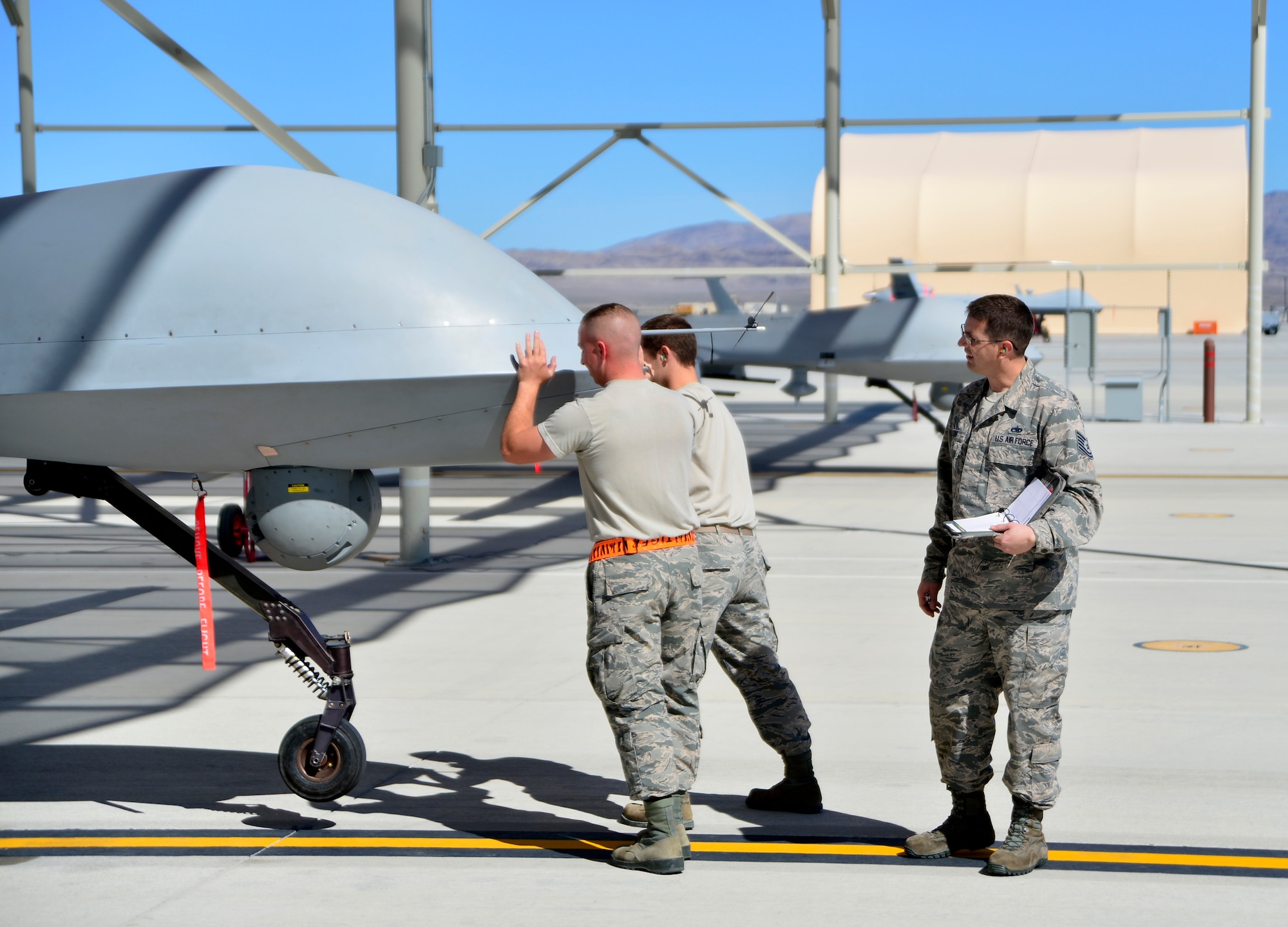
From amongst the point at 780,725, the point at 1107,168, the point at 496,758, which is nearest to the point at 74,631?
the point at 496,758

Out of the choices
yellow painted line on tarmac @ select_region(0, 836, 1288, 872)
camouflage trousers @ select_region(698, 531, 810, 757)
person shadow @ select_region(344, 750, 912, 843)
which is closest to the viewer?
yellow painted line on tarmac @ select_region(0, 836, 1288, 872)

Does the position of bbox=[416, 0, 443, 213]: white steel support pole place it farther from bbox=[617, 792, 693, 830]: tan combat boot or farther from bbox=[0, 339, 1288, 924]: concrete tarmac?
bbox=[617, 792, 693, 830]: tan combat boot

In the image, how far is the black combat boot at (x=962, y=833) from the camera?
548cm

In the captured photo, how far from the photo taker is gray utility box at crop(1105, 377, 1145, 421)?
2834 cm

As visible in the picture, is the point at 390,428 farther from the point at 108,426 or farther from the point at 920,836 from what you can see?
the point at 920,836

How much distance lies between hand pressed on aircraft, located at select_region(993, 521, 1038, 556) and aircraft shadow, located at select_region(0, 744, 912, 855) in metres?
1.41

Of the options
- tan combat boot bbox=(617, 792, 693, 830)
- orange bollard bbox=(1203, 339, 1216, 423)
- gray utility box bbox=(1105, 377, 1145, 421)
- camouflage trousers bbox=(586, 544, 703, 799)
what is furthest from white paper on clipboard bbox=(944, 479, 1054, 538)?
gray utility box bbox=(1105, 377, 1145, 421)

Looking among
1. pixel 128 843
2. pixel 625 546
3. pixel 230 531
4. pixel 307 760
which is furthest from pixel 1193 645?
pixel 128 843

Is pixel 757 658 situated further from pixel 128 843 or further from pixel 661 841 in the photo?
pixel 128 843

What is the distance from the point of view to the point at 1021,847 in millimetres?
5258

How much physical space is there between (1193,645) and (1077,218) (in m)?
92.8

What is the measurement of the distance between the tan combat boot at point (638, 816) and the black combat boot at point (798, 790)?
15.0 inches

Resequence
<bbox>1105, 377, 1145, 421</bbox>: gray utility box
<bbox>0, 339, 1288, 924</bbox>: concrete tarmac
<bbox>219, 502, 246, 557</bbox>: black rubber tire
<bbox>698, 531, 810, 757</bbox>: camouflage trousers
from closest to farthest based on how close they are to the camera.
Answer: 1. <bbox>0, 339, 1288, 924</bbox>: concrete tarmac
2. <bbox>698, 531, 810, 757</bbox>: camouflage trousers
3. <bbox>219, 502, 246, 557</bbox>: black rubber tire
4. <bbox>1105, 377, 1145, 421</bbox>: gray utility box

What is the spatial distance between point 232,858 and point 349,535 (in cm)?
130
